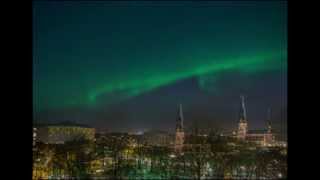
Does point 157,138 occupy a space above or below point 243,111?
below

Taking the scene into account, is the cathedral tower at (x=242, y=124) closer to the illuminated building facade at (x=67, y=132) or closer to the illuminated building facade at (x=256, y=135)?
the illuminated building facade at (x=256, y=135)

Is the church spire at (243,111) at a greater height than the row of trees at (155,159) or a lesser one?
greater

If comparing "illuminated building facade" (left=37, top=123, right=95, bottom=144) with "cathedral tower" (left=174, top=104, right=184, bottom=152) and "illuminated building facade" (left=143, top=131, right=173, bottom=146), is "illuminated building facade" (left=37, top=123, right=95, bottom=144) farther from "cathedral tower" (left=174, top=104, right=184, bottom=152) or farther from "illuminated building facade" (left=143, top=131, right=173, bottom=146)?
"cathedral tower" (left=174, top=104, right=184, bottom=152)

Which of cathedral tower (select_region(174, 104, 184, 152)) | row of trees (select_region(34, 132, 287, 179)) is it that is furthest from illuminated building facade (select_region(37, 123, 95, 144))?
cathedral tower (select_region(174, 104, 184, 152))

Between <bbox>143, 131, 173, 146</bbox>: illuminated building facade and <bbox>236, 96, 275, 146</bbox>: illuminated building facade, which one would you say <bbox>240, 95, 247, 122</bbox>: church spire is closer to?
<bbox>236, 96, 275, 146</bbox>: illuminated building facade

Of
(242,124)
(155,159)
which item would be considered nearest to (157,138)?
(155,159)

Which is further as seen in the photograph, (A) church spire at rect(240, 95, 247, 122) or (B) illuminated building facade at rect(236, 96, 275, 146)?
(A) church spire at rect(240, 95, 247, 122)

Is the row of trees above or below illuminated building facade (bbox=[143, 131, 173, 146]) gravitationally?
below

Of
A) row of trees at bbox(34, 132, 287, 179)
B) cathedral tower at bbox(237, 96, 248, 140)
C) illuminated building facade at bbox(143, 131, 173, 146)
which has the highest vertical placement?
cathedral tower at bbox(237, 96, 248, 140)

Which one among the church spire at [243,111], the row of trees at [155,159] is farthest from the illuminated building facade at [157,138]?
the church spire at [243,111]

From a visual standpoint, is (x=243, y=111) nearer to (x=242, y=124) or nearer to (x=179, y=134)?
(x=242, y=124)

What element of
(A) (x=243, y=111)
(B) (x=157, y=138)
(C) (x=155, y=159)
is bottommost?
(C) (x=155, y=159)

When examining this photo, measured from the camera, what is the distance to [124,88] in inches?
91.4
